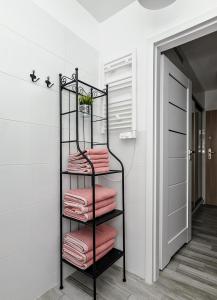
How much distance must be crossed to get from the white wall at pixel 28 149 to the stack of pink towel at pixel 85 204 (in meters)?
0.15

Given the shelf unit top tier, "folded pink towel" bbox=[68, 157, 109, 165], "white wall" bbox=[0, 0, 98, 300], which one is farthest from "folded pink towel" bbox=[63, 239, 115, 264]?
the shelf unit top tier

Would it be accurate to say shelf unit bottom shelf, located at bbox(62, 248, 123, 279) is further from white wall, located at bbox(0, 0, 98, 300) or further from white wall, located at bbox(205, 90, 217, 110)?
white wall, located at bbox(205, 90, 217, 110)

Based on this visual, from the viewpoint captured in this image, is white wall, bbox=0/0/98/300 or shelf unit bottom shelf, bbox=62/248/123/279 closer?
white wall, bbox=0/0/98/300

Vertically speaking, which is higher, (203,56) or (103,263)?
(203,56)

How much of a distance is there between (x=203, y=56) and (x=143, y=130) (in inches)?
72.4

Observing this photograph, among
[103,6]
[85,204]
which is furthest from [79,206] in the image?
[103,6]

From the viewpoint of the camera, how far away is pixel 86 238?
4.77 ft

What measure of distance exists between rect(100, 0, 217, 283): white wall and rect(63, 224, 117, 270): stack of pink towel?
0.26 m

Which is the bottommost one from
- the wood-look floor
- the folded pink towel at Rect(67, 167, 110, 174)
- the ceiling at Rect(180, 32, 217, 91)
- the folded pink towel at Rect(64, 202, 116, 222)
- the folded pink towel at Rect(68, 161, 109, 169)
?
the wood-look floor

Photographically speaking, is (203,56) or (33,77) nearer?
(33,77)

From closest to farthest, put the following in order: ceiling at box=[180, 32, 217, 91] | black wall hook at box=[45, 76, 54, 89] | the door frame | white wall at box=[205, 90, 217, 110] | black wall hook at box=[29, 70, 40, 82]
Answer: black wall hook at box=[29, 70, 40, 82] → black wall hook at box=[45, 76, 54, 89] → the door frame → ceiling at box=[180, 32, 217, 91] → white wall at box=[205, 90, 217, 110]

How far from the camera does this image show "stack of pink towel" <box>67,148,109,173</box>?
1450 mm

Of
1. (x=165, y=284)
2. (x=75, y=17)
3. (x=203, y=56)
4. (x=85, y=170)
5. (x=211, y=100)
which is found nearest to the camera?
(x=85, y=170)

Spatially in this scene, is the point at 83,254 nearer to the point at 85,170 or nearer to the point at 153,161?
the point at 85,170
